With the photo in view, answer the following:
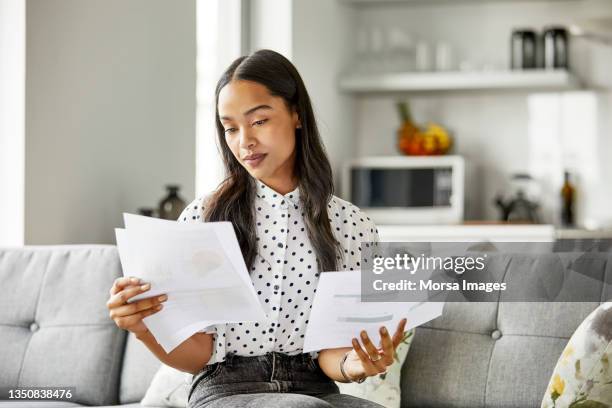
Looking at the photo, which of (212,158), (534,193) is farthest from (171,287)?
(534,193)

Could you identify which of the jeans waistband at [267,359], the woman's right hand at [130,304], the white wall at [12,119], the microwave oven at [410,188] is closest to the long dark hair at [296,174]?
the jeans waistband at [267,359]

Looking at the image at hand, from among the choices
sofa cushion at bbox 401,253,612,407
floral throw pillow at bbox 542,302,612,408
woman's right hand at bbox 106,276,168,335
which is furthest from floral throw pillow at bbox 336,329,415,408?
woman's right hand at bbox 106,276,168,335

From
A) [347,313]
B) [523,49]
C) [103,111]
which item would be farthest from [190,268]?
[523,49]

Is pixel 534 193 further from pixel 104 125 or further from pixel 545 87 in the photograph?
pixel 104 125

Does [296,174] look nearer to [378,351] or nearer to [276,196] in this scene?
[276,196]

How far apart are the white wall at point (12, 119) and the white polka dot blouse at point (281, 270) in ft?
4.86

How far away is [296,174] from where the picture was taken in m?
2.02

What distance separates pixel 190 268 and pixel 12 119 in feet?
6.11

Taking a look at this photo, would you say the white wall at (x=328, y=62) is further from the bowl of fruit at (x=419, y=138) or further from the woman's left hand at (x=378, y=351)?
the woman's left hand at (x=378, y=351)

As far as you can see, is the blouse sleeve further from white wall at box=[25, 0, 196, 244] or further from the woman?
white wall at box=[25, 0, 196, 244]

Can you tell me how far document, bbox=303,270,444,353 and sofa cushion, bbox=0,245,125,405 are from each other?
1.06m

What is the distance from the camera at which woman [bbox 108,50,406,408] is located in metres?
1.85

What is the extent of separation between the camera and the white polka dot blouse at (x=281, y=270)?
6.15 ft

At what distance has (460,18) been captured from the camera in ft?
19.3
